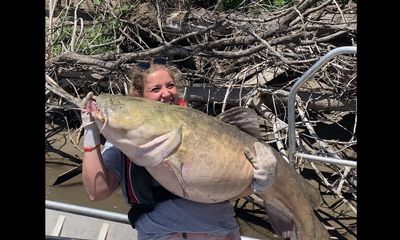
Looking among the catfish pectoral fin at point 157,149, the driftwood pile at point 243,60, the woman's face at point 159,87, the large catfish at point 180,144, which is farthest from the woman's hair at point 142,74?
the driftwood pile at point 243,60

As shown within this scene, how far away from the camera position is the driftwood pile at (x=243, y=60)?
5711 millimetres

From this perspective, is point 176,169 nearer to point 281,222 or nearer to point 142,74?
point 142,74

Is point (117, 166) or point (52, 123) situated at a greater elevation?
point (117, 166)

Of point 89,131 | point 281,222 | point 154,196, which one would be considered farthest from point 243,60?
point 89,131

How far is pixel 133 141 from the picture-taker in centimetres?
199

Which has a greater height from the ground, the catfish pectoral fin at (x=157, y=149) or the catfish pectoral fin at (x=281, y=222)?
the catfish pectoral fin at (x=157, y=149)

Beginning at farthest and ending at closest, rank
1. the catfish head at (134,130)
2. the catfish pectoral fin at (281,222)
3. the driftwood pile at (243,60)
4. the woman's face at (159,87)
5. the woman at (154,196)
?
the driftwood pile at (243,60) < the catfish pectoral fin at (281,222) < the woman's face at (159,87) < the woman at (154,196) < the catfish head at (134,130)

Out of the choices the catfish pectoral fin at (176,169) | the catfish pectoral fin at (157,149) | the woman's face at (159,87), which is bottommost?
the catfish pectoral fin at (176,169)

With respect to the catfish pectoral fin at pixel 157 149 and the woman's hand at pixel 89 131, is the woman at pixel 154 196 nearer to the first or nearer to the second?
the woman's hand at pixel 89 131

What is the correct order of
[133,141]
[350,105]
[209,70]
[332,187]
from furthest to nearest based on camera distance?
[209,70], [350,105], [332,187], [133,141]

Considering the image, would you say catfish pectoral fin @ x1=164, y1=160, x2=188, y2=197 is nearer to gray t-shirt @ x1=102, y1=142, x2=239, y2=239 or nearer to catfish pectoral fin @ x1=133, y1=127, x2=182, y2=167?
catfish pectoral fin @ x1=133, y1=127, x2=182, y2=167
